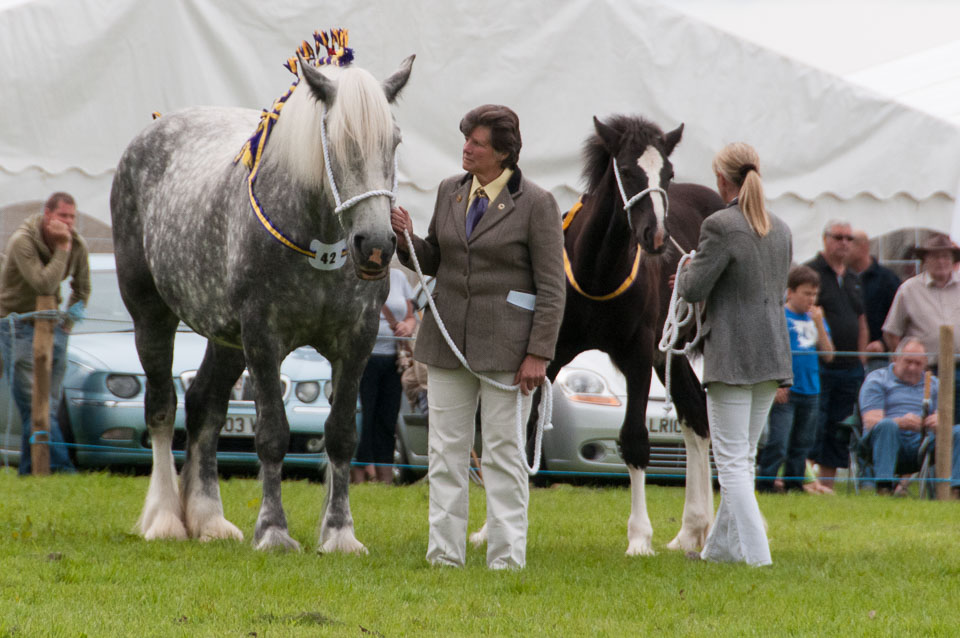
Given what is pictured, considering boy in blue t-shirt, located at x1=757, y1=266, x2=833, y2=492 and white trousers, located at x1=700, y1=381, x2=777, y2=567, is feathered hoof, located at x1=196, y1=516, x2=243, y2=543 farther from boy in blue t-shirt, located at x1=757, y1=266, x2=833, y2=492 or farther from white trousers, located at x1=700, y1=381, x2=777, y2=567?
boy in blue t-shirt, located at x1=757, y1=266, x2=833, y2=492

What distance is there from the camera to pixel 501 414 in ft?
19.8

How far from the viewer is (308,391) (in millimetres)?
10664

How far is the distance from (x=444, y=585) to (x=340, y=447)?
4.34ft

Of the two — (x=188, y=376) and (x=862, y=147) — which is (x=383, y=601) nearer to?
(x=188, y=376)

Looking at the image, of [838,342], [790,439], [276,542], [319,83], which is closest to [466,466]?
[276,542]

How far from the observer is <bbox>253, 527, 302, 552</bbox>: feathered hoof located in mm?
6434

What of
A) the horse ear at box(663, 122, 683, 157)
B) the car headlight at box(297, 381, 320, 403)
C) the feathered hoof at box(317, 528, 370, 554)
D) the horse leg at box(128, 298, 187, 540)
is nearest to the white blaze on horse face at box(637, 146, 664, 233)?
the horse ear at box(663, 122, 683, 157)

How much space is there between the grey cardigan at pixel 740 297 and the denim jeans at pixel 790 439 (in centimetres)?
460

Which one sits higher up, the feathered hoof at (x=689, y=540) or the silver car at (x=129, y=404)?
the silver car at (x=129, y=404)

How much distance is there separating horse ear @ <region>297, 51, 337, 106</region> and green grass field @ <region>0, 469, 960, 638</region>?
2132mm

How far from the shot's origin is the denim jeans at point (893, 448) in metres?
11.0

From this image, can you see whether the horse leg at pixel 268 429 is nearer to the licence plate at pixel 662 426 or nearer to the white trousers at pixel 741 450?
the white trousers at pixel 741 450

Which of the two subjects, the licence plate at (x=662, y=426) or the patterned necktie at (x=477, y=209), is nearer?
the patterned necktie at (x=477, y=209)

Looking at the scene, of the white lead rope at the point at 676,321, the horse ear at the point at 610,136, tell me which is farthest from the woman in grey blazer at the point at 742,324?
the horse ear at the point at 610,136
